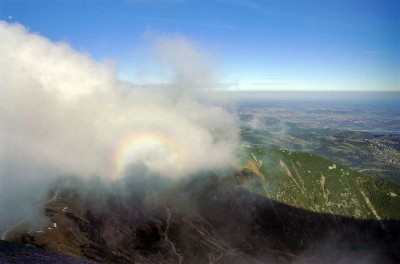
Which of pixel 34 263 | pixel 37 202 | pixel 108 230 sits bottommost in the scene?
pixel 108 230

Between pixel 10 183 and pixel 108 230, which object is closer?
pixel 108 230

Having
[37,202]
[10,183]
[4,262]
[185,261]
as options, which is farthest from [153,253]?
[4,262]

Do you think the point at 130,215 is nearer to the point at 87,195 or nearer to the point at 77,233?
the point at 87,195

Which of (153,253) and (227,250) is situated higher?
(153,253)

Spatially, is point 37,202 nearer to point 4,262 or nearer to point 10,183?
point 10,183

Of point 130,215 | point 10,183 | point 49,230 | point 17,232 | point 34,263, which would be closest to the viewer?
point 34,263

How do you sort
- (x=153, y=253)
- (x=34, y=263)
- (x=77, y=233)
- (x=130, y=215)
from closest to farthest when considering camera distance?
1. (x=34, y=263)
2. (x=77, y=233)
3. (x=153, y=253)
4. (x=130, y=215)

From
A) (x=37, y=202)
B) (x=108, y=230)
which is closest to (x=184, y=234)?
(x=108, y=230)

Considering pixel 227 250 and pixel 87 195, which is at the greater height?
pixel 87 195

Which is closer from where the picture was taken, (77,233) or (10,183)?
(77,233)
